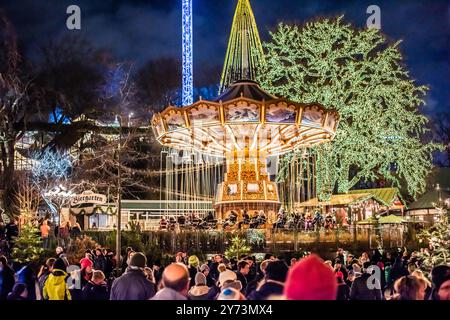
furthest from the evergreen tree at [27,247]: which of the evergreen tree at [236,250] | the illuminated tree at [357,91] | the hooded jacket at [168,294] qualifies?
the illuminated tree at [357,91]

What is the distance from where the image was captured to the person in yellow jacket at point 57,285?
27.7ft

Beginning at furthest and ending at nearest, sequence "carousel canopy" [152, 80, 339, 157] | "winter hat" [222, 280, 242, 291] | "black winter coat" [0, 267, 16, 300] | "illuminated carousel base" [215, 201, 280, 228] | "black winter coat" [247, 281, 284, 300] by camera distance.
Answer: "illuminated carousel base" [215, 201, 280, 228], "carousel canopy" [152, 80, 339, 157], "black winter coat" [0, 267, 16, 300], "winter hat" [222, 280, 242, 291], "black winter coat" [247, 281, 284, 300]

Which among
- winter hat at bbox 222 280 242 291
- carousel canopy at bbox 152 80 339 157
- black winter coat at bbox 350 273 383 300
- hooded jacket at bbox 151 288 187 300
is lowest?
black winter coat at bbox 350 273 383 300

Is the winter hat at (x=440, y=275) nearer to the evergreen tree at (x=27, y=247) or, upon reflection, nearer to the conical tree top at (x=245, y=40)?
the evergreen tree at (x=27, y=247)

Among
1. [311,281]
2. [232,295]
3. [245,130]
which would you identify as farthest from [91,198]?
[311,281]

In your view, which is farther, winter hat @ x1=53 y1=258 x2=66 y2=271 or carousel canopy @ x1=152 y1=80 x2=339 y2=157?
carousel canopy @ x1=152 y1=80 x2=339 y2=157

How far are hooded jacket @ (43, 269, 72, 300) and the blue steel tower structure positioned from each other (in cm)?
4005

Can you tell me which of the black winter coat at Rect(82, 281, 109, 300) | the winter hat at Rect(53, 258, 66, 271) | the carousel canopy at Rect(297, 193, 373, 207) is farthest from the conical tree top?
the winter hat at Rect(53, 258, 66, 271)

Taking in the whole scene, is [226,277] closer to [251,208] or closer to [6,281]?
[6,281]

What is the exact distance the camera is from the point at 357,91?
3428 cm

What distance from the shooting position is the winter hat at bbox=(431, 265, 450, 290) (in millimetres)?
7082

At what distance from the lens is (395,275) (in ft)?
39.0

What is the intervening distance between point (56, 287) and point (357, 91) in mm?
28201

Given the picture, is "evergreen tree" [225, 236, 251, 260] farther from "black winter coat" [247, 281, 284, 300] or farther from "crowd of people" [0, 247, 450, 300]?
"black winter coat" [247, 281, 284, 300]
